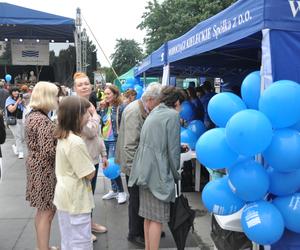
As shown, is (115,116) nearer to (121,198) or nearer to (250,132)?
(121,198)

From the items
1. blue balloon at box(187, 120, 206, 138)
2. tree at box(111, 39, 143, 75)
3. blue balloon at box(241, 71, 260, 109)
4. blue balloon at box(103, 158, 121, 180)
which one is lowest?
blue balloon at box(103, 158, 121, 180)

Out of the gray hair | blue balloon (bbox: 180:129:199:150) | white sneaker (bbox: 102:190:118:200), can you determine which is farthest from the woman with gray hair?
white sneaker (bbox: 102:190:118:200)

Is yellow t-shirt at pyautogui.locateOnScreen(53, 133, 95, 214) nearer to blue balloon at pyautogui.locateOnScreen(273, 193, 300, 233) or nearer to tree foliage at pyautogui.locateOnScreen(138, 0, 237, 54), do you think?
blue balloon at pyautogui.locateOnScreen(273, 193, 300, 233)

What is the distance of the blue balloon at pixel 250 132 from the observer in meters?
2.47

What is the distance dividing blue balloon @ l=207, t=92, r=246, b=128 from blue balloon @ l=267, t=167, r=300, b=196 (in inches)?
20.2

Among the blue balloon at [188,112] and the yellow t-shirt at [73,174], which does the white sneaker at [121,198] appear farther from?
the yellow t-shirt at [73,174]

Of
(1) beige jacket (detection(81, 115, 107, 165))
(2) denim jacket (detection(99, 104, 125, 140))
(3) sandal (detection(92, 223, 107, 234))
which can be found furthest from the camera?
(2) denim jacket (detection(99, 104, 125, 140))

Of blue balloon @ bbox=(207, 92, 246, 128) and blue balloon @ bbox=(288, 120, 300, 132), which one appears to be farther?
blue balloon @ bbox=(207, 92, 246, 128)

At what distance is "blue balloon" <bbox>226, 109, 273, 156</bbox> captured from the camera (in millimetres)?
2466

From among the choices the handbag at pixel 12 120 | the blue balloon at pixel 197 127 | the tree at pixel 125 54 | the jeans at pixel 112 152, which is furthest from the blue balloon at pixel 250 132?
the tree at pixel 125 54

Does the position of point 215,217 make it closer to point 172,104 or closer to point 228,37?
point 172,104

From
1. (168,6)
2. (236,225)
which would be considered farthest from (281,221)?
(168,6)

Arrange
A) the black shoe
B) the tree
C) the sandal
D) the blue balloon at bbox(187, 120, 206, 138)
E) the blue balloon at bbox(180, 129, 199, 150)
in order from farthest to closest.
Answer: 1. the tree
2. the blue balloon at bbox(187, 120, 206, 138)
3. the blue balloon at bbox(180, 129, 199, 150)
4. the sandal
5. the black shoe

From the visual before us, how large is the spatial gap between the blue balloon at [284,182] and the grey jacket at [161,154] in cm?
89
